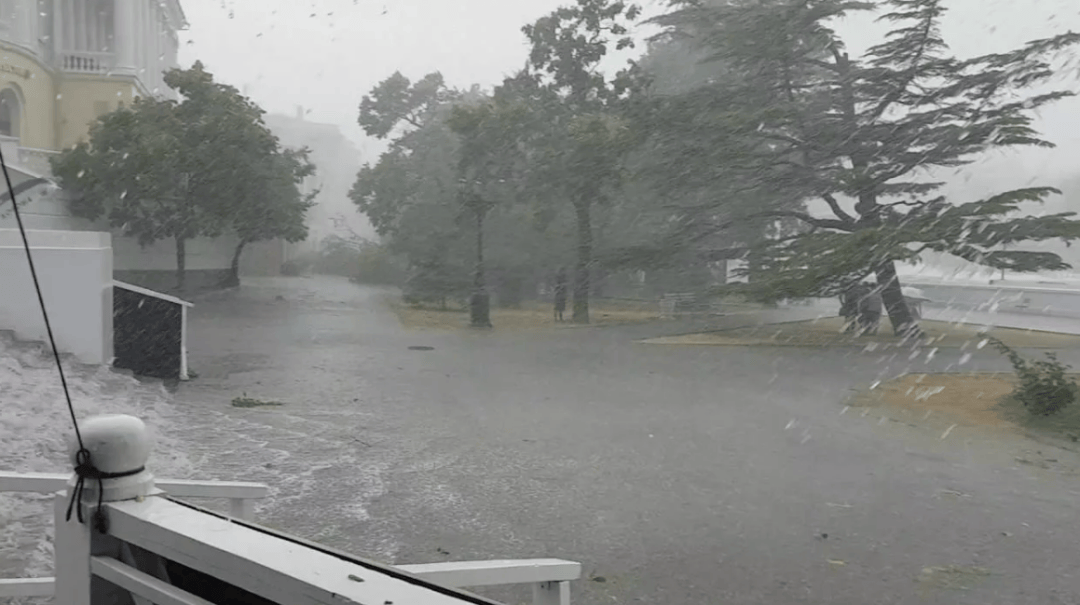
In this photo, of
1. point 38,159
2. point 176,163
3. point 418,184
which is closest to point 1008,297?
point 418,184

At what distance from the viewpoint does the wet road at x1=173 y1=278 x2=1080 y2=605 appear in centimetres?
170

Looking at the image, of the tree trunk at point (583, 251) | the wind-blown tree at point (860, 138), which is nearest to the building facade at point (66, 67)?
the tree trunk at point (583, 251)

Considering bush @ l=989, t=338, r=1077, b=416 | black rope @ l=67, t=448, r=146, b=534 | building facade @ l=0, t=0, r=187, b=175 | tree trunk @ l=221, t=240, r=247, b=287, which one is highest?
building facade @ l=0, t=0, r=187, b=175

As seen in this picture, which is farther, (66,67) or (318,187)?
(318,187)

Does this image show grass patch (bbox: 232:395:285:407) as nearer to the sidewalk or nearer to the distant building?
the distant building

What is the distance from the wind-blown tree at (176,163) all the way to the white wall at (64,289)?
13 centimetres

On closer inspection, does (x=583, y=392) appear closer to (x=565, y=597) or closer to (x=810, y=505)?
(x=810, y=505)

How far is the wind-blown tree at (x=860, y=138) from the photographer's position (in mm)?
2732

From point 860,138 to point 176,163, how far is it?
2480 millimetres

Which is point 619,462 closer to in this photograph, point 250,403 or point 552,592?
point 250,403

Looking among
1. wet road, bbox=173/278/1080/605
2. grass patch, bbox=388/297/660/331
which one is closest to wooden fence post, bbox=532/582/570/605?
wet road, bbox=173/278/1080/605

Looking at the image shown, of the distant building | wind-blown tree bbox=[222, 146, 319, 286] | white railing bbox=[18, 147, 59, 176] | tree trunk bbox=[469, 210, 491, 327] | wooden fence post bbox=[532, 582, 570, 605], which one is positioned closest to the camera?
wooden fence post bbox=[532, 582, 570, 605]

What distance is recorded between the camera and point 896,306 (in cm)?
282

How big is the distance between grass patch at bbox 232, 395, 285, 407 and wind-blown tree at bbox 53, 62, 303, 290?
1.62 feet
